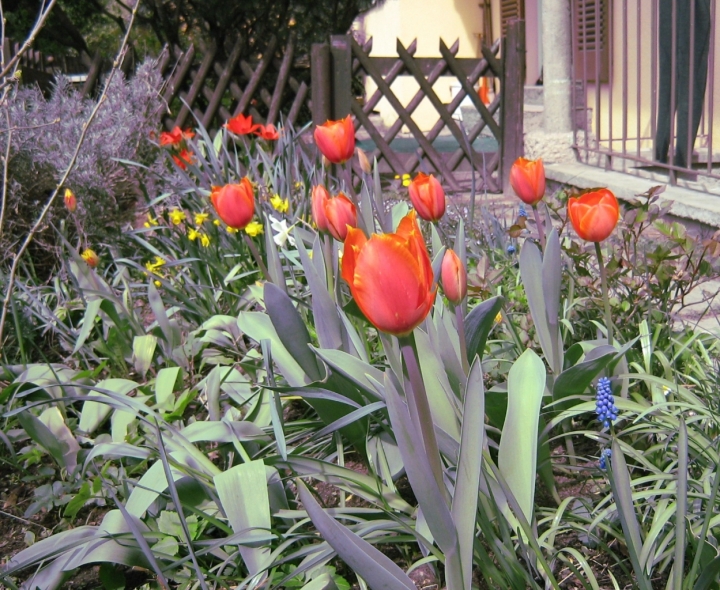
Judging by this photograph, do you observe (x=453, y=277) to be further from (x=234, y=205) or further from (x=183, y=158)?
(x=183, y=158)

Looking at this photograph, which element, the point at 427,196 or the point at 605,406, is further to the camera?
the point at 427,196

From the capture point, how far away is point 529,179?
1565mm

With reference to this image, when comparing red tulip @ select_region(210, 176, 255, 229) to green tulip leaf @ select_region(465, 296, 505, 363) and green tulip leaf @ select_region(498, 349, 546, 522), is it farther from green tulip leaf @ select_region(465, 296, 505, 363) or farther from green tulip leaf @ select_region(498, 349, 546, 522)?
green tulip leaf @ select_region(498, 349, 546, 522)

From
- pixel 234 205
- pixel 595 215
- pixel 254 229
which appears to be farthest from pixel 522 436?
pixel 254 229

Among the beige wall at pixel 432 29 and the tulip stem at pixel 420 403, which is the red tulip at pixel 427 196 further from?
the beige wall at pixel 432 29

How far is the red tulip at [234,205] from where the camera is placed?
5.85 feet

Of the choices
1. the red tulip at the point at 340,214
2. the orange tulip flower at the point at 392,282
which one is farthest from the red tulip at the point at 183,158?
the orange tulip flower at the point at 392,282

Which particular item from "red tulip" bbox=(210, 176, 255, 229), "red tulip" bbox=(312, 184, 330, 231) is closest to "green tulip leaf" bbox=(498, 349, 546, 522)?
"red tulip" bbox=(312, 184, 330, 231)

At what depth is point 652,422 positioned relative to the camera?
151cm

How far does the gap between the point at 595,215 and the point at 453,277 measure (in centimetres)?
35

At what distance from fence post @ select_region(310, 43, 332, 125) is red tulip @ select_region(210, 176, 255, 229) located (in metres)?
3.61

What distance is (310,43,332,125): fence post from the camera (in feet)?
17.5

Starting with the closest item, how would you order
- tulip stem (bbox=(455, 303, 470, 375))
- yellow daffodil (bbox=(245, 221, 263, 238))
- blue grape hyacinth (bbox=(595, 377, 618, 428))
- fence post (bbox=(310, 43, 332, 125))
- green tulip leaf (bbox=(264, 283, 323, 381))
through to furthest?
blue grape hyacinth (bbox=(595, 377, 618, 428)) → tulip stem (bbox=(455, 303, 470, 375)) → green tulip leaf (bbox=(264, 283, 323, 381)) → yellow daffodil (bbox=(245, 221, 263, 238)) → fence post (bbox=(310, 43, 332, 125))

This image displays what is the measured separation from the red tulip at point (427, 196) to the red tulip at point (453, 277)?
34 cm
